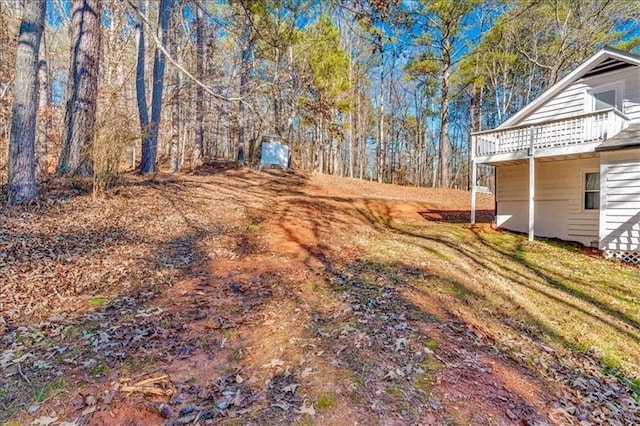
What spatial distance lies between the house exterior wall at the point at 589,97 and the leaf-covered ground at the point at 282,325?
16.0 ft

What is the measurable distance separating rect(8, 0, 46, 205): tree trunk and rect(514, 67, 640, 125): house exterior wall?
481 inches

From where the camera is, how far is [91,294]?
4.23 metres

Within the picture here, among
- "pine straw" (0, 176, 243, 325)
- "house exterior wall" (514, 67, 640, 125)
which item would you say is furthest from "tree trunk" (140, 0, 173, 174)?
"house exterior wall" (514, 67, 640, 125)

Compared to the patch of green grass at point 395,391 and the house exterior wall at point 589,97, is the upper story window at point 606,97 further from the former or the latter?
the patch of green grass at point 395,391

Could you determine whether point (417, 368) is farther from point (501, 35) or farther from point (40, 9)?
point (501, 35)

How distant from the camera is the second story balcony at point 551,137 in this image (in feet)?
29.2

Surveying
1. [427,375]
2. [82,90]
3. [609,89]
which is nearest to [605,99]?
[609,89]

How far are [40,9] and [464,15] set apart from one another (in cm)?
1830

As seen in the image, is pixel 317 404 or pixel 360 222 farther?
pixel 360 222

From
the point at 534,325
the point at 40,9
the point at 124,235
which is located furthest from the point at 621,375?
the point at 40,9

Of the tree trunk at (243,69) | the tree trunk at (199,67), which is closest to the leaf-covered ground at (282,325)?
the tree trunk at (243,69)

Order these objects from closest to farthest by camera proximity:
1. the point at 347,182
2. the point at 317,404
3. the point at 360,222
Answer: the point at 317,404 < the point at 360,222 < the point at 347,182

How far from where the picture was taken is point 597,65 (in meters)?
10.2

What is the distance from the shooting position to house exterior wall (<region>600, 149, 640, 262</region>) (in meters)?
8.58
